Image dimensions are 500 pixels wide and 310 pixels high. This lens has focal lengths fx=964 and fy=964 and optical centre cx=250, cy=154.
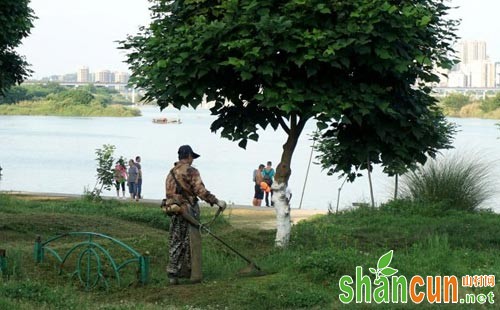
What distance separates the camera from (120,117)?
137625mm

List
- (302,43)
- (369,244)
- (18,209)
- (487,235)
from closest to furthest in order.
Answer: (302,43)
(369,244)
(487,235)
(18,209)

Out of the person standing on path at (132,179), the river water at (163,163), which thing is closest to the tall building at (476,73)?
the river water at (163,163)

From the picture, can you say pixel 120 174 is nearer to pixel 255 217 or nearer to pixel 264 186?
pixel 264 186

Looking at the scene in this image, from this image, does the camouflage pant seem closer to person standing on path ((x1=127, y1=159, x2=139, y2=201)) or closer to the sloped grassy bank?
the sloped grassy bank

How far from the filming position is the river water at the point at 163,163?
40.6m

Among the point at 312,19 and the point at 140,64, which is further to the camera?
the point at 140,64

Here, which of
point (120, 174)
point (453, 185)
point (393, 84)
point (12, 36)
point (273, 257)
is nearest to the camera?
point (273, 257)

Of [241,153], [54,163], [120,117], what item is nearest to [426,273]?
[54,163]

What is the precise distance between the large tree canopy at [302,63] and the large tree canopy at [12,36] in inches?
169

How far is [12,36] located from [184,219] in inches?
319

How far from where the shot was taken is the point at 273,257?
1254 cm

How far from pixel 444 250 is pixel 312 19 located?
11.8ft

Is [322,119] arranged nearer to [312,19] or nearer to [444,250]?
[312,19]

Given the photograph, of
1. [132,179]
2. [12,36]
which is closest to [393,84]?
[12,36]
